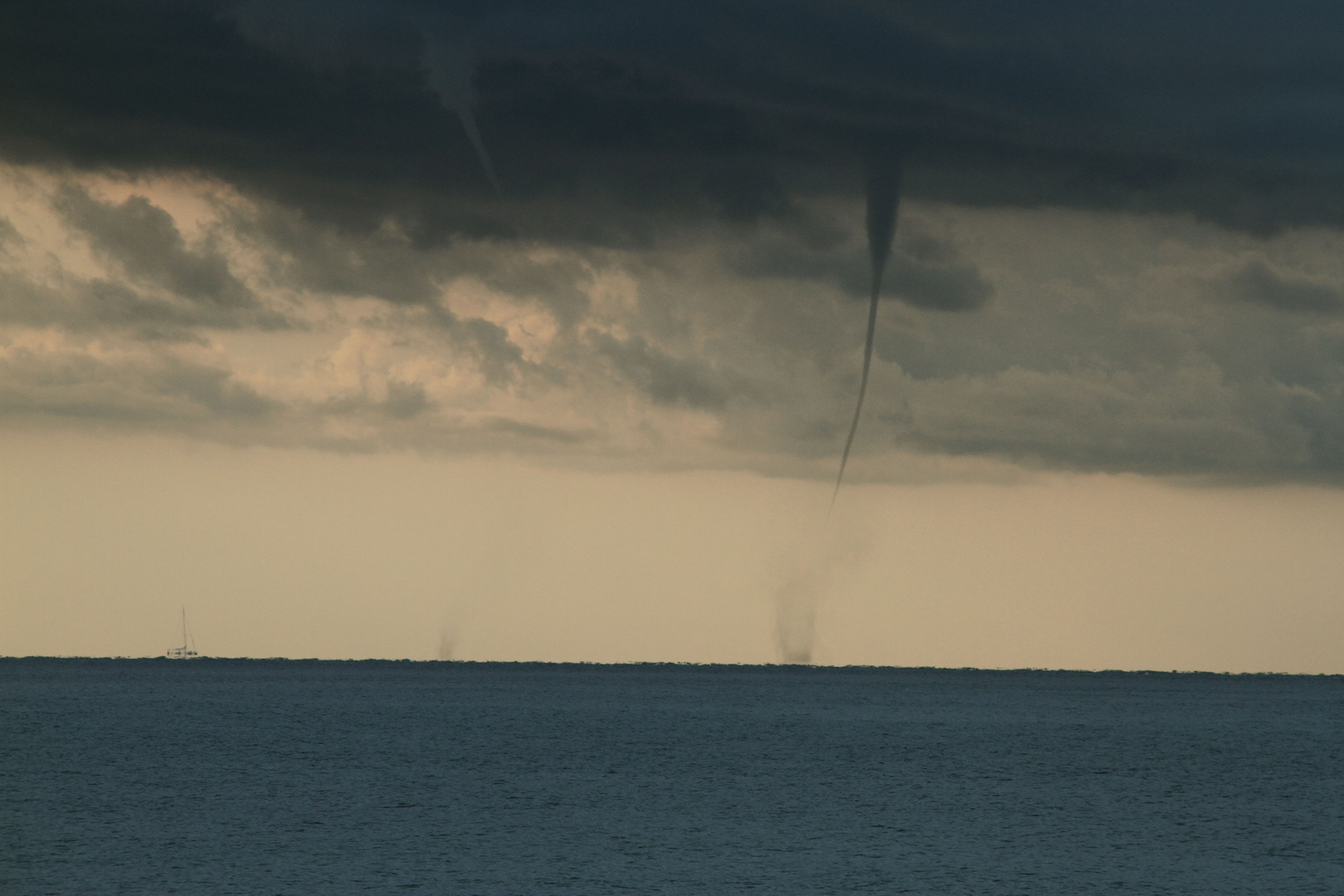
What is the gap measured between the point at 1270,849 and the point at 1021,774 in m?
43.8

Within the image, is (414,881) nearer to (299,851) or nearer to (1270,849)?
(299,851)

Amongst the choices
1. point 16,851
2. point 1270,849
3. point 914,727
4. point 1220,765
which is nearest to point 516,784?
point 16,851

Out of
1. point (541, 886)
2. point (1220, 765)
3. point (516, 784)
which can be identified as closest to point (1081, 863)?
point (541, 886)

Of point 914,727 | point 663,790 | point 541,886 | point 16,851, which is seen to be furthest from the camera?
point 914,727

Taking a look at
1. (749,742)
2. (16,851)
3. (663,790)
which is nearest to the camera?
(16,851)

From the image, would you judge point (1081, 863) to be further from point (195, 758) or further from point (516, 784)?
point (195, 758)

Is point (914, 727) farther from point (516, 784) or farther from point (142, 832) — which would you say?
point (142, 832)

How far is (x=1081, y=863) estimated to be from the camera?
6506 centimetres

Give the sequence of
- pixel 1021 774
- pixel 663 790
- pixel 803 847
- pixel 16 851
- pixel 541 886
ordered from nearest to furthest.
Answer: pixel 541 886
pixel 16 851
pixel 803 847
pixel 663 790
pixel 1021 774

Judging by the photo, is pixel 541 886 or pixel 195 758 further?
pixel 195 758

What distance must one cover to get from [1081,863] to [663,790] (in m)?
36.0

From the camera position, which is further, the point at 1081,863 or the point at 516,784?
the point at 516,784

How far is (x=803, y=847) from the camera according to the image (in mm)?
68312

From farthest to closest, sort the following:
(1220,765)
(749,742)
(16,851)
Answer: (749,742) < (1220,765) < (16,851)
